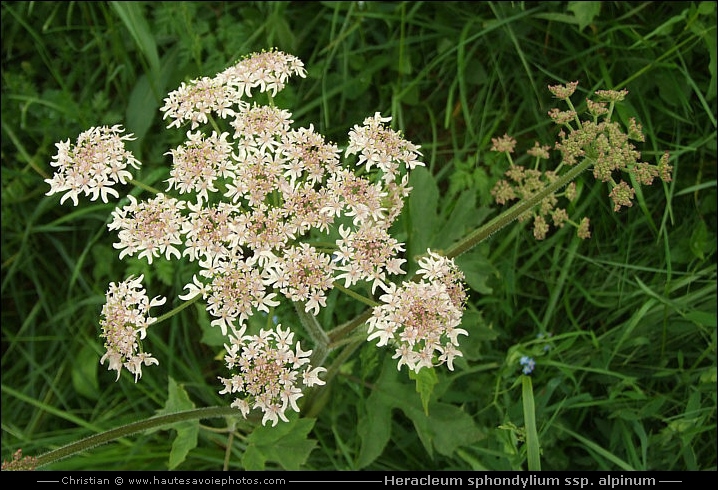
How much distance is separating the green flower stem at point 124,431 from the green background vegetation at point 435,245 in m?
0.27

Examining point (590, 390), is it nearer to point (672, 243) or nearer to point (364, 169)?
point (672, 243)

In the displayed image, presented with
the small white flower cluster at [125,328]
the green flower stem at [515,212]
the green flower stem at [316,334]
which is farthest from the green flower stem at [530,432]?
the small white flower cluster at [125,328]

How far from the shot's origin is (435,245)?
163 inches

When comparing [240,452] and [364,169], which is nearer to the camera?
[364,169]

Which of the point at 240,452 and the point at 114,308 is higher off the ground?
the point at 114,308

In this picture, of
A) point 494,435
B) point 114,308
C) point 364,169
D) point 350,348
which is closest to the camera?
point 114,308

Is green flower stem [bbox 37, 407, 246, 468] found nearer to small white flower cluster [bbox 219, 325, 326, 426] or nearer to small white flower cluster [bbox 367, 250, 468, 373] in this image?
small white flower cluster [bbox 219, 325, 326, 426]

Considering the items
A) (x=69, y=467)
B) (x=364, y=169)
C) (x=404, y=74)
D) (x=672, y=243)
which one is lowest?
(x=69, y=467)

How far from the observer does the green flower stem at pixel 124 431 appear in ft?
10.2

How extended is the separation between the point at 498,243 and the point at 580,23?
4.94ft

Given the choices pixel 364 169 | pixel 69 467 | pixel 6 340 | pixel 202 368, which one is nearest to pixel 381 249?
pixel 364 169

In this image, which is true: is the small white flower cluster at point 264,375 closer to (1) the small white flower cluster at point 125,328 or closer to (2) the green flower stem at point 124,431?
(1) the small white flower cluster at point 125,328

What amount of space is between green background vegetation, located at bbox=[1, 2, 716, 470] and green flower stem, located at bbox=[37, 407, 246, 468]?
27 centimetres

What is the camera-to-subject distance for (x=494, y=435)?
411 centimetres
